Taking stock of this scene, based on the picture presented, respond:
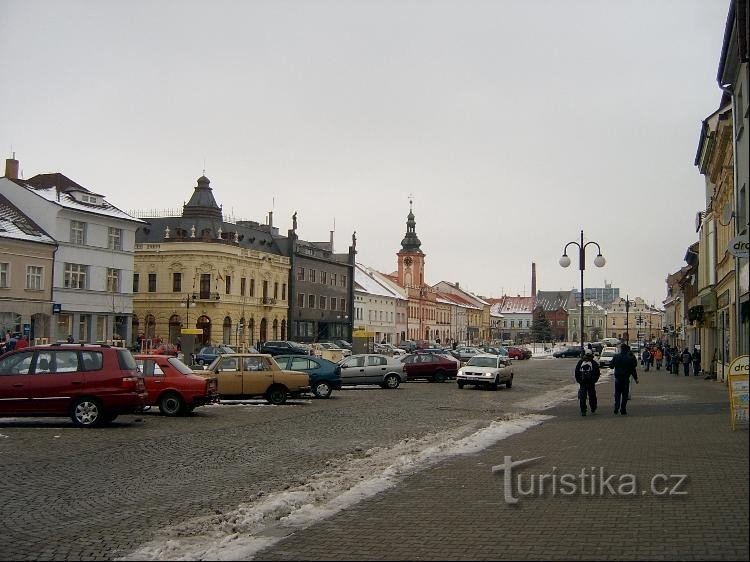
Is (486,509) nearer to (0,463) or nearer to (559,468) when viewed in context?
(559,468)

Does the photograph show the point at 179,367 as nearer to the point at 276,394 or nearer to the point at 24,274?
the point at 276,394

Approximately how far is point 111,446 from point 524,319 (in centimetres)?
18479

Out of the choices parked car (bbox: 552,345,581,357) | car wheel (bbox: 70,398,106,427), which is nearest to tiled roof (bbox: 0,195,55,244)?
car wheel (bbox: 70,398,106,427)

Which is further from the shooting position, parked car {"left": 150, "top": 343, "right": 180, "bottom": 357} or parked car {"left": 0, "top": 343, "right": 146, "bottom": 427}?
parked car {"left": 150, "top": 343, "right": 180, "bottom": 357}

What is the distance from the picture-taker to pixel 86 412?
17.1 metres

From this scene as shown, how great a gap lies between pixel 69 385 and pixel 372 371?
662 inches

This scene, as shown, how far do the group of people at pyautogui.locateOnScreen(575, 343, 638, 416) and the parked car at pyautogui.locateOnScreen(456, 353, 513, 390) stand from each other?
11568mm

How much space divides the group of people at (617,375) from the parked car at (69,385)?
35.8ft

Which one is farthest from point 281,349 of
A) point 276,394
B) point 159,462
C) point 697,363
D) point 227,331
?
point 159,462

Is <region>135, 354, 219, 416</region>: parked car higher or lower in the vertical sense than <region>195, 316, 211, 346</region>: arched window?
lower

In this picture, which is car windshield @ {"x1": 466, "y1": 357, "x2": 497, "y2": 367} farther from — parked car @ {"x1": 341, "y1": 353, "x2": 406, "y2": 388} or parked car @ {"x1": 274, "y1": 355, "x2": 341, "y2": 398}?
parked car @ {"x1": 274, "y1": 355, "x2": 341, "y2": 398}

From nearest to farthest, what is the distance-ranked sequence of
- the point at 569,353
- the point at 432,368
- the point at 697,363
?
the point at 432,368 → the point at 697,363 → the point at 569,353

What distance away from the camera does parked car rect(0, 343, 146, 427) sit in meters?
16.9

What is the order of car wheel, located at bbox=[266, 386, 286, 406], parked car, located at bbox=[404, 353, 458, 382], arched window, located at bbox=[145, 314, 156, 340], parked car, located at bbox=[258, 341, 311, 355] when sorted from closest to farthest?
car wheel, located at bbox=[266, 386, 286, 406]
parked car, located at bbox=[404, 353, 458, 382]
parked car, located at bbox=[258, 341, 311, 355]
arched window, located at bbox=[145, 314, 156, 340]
